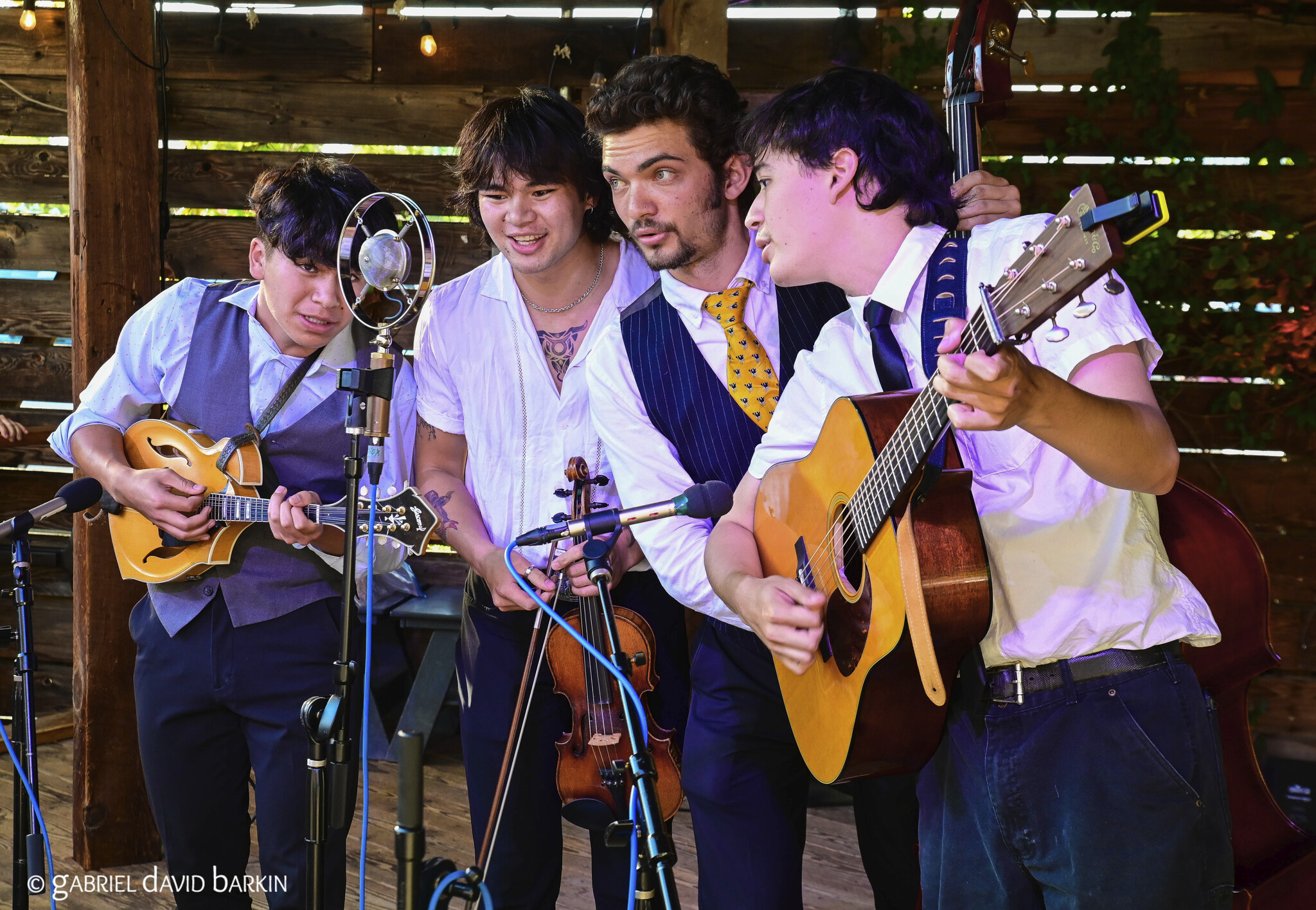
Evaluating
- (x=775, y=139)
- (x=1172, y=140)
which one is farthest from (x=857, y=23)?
(x=775, y=139)

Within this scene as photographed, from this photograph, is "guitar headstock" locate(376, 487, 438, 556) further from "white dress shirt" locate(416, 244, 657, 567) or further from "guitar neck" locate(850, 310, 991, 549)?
"guitar neck" locate(850, 310, 991, 549)

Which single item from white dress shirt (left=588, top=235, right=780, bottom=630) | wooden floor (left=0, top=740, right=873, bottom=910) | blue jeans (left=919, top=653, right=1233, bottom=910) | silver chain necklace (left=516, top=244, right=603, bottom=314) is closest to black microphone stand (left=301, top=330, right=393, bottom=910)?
white dress shirt (left=588, top=235, right=780, bottom=630)

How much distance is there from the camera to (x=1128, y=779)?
141cm

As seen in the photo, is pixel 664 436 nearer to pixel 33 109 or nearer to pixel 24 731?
pixel 24 731

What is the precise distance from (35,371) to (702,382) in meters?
3.94

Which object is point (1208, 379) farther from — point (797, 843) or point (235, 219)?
point (235, 219)

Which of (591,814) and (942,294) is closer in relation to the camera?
(942,294)

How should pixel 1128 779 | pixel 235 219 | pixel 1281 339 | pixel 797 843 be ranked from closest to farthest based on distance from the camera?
pixel 1128 779, pixel 797 843, pixel 1281 339, pixel 235 219

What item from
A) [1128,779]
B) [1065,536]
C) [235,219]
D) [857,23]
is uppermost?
[857,23]

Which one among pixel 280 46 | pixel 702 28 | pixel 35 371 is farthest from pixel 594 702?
pixel 35 371

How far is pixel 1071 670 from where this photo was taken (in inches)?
57.2

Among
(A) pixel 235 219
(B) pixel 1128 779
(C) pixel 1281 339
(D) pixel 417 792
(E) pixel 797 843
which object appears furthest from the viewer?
(A) pixel 235 219

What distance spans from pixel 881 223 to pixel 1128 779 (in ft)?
3.08

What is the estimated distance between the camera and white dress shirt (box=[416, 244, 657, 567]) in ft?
8.33
